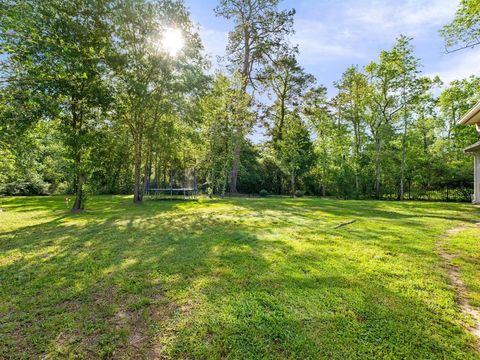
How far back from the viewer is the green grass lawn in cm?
224

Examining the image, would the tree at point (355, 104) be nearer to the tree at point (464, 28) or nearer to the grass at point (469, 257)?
the tree at point (464, 28)

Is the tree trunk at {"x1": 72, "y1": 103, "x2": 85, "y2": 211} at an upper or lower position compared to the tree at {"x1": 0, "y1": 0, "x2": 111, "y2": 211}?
lower

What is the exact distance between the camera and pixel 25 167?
8.07 meters

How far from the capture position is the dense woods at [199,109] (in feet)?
25.6

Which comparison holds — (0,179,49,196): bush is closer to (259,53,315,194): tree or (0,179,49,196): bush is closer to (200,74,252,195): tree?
(200,74,252,195): tree

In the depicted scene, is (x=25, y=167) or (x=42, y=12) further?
(x=42, y=12)

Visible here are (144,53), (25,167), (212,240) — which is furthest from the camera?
(144,53)

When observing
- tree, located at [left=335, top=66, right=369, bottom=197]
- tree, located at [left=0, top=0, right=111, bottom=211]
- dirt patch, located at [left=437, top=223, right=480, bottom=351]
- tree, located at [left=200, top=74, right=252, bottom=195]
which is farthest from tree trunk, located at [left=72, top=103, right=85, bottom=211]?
tree, located at [left=335, top=66, right=369, bottom=197]

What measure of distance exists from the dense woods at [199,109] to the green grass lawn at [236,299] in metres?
4.62

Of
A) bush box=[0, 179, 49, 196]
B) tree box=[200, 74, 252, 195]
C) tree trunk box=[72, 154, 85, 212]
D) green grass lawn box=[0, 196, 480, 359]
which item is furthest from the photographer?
bush box=[0, 179, 49, 196]

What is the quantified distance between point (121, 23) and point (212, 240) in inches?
482

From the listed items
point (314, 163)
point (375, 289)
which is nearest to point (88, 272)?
point (375, 289)

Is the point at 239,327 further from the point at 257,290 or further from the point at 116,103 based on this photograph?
the point at 116,103

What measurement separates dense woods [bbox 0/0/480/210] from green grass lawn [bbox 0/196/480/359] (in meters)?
4.62
